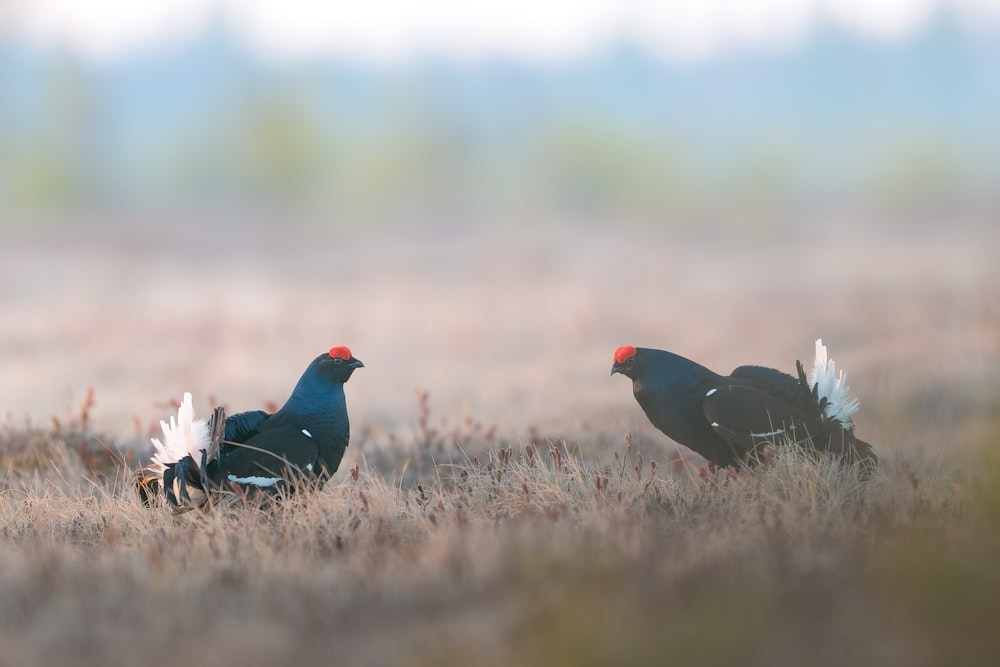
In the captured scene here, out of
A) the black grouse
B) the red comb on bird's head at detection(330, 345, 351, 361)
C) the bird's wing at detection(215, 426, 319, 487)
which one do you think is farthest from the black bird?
the bird's wing at detection(215, 426, 319, 487)

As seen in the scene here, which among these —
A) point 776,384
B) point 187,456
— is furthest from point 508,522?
point 776,384

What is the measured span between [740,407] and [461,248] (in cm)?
3692

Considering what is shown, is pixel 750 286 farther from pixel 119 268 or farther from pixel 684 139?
pixel 684 139

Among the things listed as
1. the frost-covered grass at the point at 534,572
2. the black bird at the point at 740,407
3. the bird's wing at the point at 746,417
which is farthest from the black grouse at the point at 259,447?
the bird's wing at the point at 746,417

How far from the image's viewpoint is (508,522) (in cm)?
494

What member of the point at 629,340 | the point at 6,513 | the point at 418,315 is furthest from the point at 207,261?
the point at 6,513

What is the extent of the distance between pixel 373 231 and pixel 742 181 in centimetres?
2607

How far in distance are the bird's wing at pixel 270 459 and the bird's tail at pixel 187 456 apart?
0.12 meters

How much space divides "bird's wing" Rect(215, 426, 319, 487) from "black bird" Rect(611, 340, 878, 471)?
181 cm

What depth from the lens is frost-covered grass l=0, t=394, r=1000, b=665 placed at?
132 inches

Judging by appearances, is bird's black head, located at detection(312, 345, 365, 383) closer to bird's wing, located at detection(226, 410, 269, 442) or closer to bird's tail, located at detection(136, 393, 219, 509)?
bird's wing, located at detection(226, 410, 269, 442)

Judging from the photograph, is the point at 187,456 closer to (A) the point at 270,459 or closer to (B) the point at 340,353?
(A) the point at 270,459

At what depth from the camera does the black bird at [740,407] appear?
19.3 ft

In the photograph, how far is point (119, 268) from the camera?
3434 centimetres
